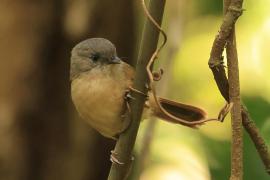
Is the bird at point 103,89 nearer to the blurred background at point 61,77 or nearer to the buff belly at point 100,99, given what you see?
the buff belly at point 100,99

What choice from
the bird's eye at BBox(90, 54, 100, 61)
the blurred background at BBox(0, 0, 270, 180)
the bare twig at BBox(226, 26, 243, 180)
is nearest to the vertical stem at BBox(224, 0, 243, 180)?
the bare twig at BBox(226, 26, 243, 180)

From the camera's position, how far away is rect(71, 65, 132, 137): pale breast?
1748mm

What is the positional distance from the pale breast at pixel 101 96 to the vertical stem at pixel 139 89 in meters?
0.29

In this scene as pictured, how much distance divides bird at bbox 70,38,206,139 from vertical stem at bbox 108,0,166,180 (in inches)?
7.9

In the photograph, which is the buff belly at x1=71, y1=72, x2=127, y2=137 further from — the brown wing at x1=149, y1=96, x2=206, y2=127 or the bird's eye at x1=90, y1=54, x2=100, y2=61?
the brown wing at x1=149, y1=96, x2=206, y2=127

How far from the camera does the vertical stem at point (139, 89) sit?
120 cm

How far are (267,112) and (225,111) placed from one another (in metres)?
1.19

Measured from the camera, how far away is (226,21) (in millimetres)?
1225

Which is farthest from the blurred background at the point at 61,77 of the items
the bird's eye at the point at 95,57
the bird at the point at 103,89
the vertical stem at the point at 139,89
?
the vertical stem at the point at 139,89

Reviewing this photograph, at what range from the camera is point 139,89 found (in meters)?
1.27

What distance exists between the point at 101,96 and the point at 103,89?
0.02 metres

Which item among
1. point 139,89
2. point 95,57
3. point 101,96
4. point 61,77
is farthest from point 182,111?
point 61,77

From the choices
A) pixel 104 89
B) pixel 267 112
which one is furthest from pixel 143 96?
pixel 267 112

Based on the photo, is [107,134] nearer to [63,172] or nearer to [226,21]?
[226,21]
